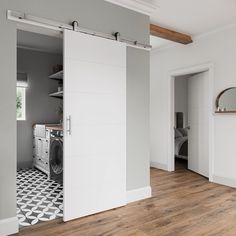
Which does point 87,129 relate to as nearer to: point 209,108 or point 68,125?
point 68,125

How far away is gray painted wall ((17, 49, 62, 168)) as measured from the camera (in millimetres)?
5215

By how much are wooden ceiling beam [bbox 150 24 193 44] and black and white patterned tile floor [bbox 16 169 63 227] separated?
302cm

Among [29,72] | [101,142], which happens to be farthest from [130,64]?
[29,72]

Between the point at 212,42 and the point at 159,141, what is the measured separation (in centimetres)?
228

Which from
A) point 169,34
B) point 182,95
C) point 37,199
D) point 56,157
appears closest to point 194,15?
point 169,34

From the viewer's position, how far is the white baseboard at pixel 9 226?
2295 mm

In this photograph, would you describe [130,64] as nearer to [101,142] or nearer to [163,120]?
[101,142]

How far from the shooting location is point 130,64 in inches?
127

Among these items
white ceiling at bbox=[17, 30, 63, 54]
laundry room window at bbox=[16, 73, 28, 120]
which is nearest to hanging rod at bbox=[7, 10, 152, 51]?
white ceiling at bbox=[17, 30, 63, 54]

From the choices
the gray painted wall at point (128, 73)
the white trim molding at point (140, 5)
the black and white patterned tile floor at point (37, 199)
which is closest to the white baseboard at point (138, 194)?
the gray painted wall at point (128, 73)

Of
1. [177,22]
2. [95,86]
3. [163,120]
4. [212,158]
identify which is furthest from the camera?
[163,120]

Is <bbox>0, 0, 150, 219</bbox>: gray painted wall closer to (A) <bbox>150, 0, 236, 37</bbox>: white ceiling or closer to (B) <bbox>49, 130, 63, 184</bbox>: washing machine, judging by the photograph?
(A) <bbox>150, 0, 236, 37</bbox>: white ceiling

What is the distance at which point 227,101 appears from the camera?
13.2 feet

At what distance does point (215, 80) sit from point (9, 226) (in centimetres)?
378
